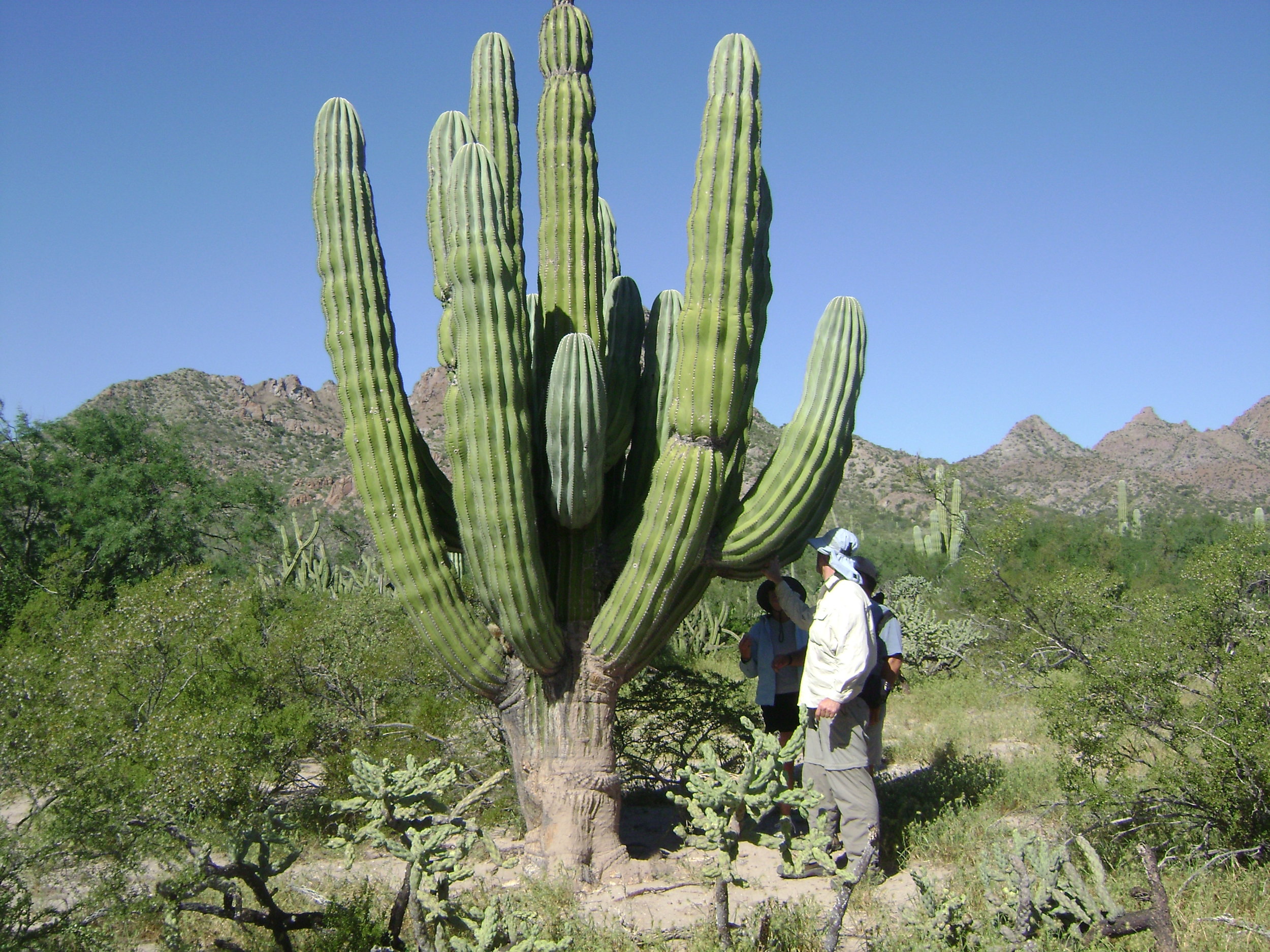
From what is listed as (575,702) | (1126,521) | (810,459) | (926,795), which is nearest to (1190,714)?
(926,795)

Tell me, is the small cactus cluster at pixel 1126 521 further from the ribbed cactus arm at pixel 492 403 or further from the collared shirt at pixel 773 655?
the ribbed cactus arm at pixel 492 403

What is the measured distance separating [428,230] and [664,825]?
4.26m

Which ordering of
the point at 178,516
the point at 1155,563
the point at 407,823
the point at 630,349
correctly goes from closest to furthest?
the point at 407,823 → the point at 630,349 → the point at 178,516 → the point at 1155,563

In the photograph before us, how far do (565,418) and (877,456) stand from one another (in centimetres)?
4206

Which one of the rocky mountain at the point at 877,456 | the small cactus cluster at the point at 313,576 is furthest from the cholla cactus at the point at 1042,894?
the rocky mountain at the point at 877,456

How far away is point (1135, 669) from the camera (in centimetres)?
478

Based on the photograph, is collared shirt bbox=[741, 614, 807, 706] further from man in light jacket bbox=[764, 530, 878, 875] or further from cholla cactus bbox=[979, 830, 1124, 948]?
cholla cactus bbox=[979, 830, 1124, 948]

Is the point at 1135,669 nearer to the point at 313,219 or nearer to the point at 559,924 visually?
the point at 559,924

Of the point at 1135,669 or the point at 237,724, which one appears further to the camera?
the point at 237,724

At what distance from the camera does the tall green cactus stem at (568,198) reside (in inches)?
208

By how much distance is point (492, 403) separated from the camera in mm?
4605

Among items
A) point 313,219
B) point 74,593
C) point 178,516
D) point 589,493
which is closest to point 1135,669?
point 589,493

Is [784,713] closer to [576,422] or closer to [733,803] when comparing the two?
[733,803]

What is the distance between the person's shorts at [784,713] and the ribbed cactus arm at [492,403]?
1734 mm
